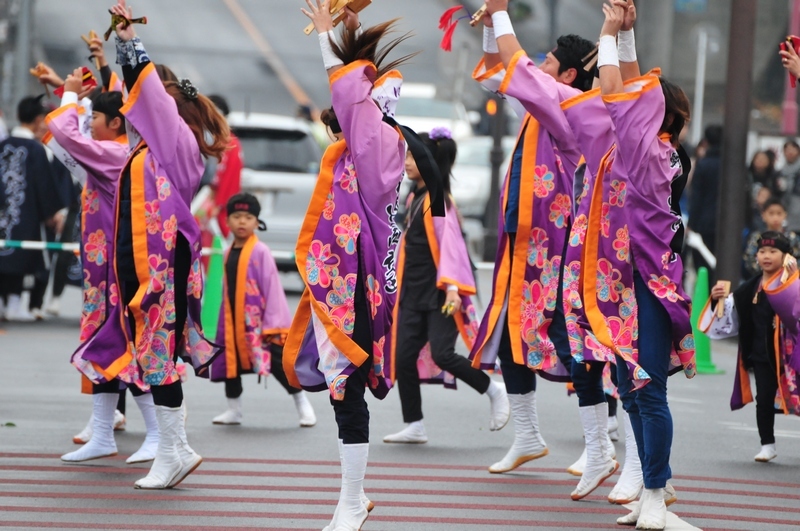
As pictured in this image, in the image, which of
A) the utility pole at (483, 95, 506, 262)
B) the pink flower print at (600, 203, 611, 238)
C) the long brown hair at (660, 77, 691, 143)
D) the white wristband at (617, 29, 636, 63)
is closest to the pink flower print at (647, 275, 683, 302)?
the pink flower print at (600, 203, 611, 238)

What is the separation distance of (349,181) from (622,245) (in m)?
1.18

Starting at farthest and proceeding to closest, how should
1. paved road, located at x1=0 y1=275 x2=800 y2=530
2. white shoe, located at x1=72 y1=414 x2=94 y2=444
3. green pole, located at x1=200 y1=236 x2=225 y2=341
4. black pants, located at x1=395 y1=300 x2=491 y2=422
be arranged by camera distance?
green pole, located at x1=200 y1=236 x2=225 y2=341
black pants, located at x1=395 y1=300 x2=491 y2=422
white shoe, located at x1=72 y1=414 x2=94 y2=444
paved road, located at x1=0 y1=275 x2=800 y2=530

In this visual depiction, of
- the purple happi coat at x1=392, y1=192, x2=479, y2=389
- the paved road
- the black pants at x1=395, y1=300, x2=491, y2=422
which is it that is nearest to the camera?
the paved road

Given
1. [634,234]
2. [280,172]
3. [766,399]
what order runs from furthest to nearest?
[280,172], [766,399], [634,234]

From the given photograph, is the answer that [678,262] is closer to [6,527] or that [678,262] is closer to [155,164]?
[155,164]

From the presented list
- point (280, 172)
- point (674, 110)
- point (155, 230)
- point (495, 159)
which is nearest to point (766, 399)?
point (674, 110)

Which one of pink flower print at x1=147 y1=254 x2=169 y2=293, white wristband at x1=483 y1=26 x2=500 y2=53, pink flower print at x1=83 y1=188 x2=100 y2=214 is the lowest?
pink flower print at x1=147 y1=254 x2=169 y2=293

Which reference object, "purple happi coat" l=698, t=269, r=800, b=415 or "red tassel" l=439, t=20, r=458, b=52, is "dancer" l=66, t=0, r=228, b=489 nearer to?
"red tassel" l=439, t=20, r=458, b=52

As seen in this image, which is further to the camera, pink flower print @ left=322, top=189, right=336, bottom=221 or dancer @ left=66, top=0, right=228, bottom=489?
dancer @ left=66, top=0, right=228, bottom=489

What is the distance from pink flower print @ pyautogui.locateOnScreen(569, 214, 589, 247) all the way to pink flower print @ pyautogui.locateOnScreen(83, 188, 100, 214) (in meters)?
2.38

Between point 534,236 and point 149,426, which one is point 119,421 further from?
point 534,236

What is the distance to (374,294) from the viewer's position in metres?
5.66

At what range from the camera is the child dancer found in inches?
274

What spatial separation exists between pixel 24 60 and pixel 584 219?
17566 millimetres
